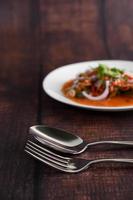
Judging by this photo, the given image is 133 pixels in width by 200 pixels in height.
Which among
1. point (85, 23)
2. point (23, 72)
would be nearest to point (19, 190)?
point (23, 72)

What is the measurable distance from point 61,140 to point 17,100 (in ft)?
1.07

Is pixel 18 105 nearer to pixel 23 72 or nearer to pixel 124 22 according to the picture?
pixel 23 72

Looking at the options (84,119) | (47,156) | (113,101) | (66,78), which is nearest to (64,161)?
(47,156)

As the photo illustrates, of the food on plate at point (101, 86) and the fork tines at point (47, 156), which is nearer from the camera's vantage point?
the fork tines at point (47, 156)

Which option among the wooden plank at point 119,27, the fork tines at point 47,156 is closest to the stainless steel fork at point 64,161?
the fork tines at point 47,156

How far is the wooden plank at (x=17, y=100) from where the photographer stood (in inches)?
33.9

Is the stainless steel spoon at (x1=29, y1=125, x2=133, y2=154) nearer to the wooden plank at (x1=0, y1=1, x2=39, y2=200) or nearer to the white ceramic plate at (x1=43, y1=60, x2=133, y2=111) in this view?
the wooden plank at (x1=0, y1=1, x2=39, y2=200)

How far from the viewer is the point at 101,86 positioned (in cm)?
129

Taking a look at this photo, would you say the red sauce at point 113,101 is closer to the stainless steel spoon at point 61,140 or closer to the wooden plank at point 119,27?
the stainless steel spoon at point 61,140

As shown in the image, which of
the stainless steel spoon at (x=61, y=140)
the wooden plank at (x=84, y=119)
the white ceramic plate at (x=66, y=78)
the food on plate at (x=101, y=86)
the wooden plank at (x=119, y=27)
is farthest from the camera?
the wooden plank at (x=119, y=27)

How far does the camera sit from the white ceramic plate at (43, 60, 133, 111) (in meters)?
1.16

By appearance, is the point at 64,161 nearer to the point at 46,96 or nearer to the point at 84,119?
the point at 84,119

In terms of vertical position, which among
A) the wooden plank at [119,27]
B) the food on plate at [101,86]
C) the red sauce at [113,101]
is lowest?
the wooden plank at [119,27]

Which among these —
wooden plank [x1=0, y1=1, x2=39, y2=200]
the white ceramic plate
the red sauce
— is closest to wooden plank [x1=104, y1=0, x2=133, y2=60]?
the white ceramic plate
